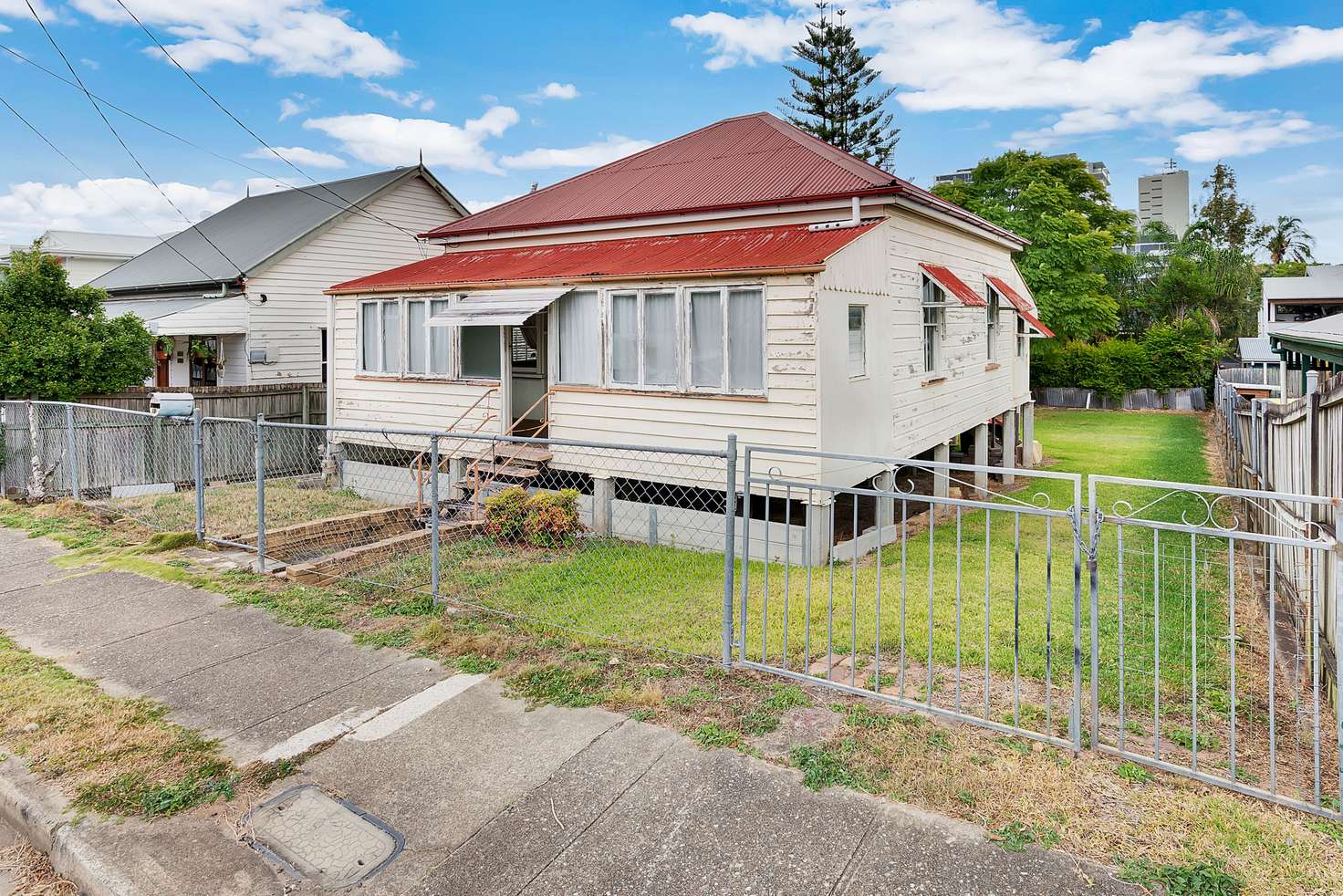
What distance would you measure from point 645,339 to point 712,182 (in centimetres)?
375

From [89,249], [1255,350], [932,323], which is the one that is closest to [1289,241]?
[1255,350]

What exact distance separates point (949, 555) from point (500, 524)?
5214 millimetres

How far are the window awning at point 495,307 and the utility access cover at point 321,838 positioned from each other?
23.1ft

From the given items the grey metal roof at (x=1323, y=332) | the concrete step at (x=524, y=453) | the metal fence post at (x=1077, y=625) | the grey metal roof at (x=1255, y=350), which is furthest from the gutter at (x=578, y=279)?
the grey metal roof at (x=1255, y=350)

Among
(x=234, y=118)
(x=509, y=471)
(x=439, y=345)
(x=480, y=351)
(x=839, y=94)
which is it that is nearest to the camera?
(x=509, y=471)

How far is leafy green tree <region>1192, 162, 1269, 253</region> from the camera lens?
178ft

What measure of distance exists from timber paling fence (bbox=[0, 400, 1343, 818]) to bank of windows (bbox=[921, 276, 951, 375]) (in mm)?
1834

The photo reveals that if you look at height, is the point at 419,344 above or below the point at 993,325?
below

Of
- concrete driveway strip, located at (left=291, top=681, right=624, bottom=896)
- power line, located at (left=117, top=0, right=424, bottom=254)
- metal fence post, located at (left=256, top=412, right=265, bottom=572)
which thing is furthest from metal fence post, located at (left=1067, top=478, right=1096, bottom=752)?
power line, located at (left=117, top=0, right=424, bottom=254)

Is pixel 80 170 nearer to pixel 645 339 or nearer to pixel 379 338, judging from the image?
pixel 379 338

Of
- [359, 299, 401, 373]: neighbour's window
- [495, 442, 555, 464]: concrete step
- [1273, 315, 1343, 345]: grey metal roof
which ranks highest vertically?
[359, 299, 401, 373]: neighbour's window

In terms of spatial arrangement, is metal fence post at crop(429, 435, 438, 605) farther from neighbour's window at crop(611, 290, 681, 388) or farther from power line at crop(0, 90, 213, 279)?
power line at crop(0, 90, 213, 279)

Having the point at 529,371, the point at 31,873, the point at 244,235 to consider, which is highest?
the point at 244,235

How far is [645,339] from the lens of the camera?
9.77 meters
